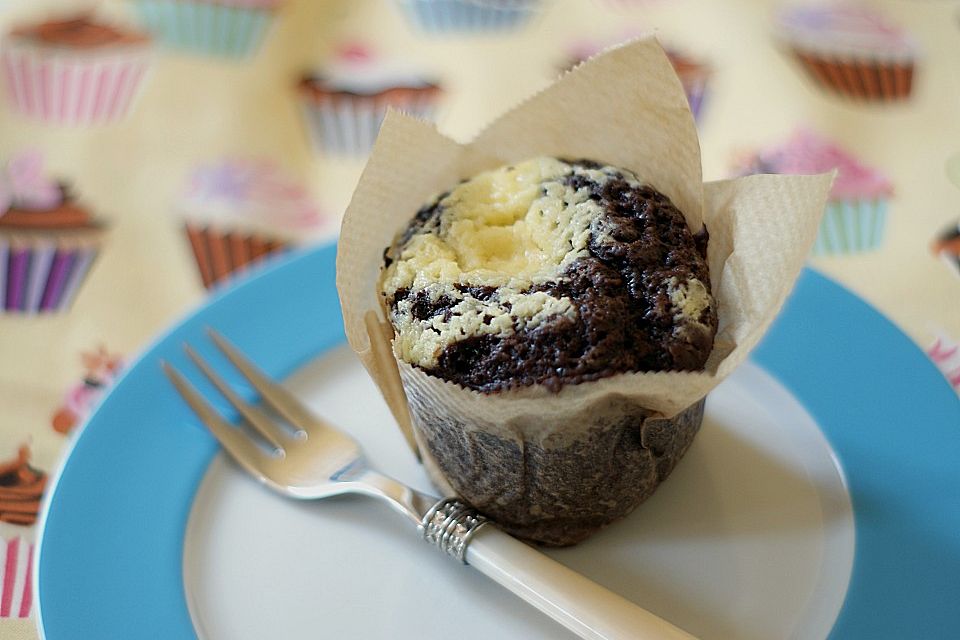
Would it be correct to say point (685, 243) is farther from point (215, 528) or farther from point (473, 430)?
point (215, 528)

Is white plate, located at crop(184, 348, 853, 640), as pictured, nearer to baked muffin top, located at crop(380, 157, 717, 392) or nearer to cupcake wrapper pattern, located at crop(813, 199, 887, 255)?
baked muffin top, located at crop(380, 157, 717, 392)

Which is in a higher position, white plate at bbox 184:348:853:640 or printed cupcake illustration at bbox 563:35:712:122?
printed cupcake illustration at bbox 563:35:712:122

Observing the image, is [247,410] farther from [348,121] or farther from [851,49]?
[851,49]

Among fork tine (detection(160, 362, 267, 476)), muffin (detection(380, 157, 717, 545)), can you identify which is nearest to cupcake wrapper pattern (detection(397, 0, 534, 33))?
muffin (detection(380, 157, 717, 545))

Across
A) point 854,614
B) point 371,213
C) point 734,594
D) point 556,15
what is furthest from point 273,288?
point 556,15

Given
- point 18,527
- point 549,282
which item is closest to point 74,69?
point 18,527

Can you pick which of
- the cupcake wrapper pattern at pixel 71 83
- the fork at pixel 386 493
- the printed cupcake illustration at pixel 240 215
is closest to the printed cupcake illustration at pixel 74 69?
the cupcake wrapper pattern at pixel 71 83

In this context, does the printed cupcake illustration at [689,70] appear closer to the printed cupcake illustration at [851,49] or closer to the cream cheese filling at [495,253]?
the printed cupcake illustration at [851,49]

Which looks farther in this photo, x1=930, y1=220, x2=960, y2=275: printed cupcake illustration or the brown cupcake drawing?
x1=930, y1=220, x2=960, y2=275: printed cupcake illustration
